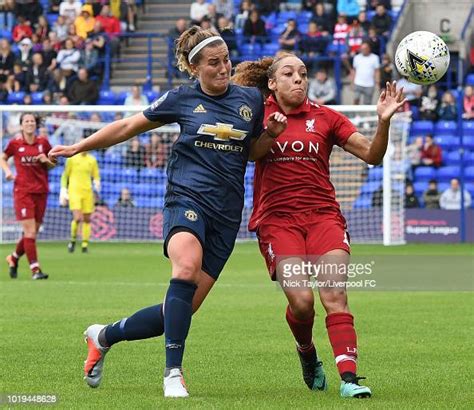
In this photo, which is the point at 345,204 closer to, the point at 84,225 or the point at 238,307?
the point at 84,225

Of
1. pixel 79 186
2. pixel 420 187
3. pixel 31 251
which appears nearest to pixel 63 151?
pixel 31 251

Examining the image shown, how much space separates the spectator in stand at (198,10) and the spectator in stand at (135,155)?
15.8 ft

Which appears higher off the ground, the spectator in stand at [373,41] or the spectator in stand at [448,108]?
the spectator in stand at [373,41]

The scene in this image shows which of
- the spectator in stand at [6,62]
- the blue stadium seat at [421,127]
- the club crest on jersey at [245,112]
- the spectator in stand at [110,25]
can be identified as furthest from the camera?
the spectator in stand at [110,25]

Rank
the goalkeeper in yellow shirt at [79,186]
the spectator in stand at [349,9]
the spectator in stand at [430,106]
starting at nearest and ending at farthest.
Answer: the goalkeeper in yellow shirt at [79,186] → the spectator in stand at [430,106] → the spectator in stand at [349,9]

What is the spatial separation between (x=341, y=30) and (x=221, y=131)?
2323cm

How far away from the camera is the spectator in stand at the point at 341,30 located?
3000 cm

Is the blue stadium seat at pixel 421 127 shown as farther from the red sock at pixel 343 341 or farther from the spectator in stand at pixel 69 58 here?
the red sock at pixel 343 341

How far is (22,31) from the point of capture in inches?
1310

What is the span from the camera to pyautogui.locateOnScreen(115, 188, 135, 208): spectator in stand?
27.1 meters

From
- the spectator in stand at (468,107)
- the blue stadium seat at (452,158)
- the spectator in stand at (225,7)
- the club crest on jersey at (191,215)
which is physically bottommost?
the blue stadium seat at (452,158)

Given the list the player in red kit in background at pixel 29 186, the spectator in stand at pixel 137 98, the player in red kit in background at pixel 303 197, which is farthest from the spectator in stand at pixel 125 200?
the player in red kit in background at pixel 303 197

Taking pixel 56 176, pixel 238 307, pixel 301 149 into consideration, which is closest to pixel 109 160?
pixel 56 176

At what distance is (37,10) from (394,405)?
28603 millimetres
